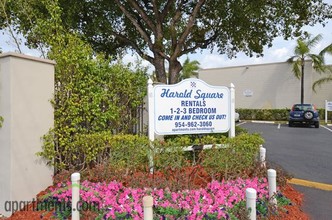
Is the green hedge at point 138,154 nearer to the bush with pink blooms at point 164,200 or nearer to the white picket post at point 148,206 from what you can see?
the bush with pink blooms at point 164,200

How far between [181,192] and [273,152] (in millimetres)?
6676

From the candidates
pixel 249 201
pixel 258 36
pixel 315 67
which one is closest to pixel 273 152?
pixel 258 36

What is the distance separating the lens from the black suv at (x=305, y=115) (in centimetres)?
1936

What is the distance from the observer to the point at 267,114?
87.0 feet

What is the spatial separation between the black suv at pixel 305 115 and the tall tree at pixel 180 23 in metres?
9.20

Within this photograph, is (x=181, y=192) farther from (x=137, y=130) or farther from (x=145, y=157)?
(x=137, y=130)

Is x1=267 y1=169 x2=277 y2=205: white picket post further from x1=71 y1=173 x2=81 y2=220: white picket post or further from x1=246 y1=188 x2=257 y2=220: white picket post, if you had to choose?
x1=71 y1=173 x2=81 y2=220: white picket post

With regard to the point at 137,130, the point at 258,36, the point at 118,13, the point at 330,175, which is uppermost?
the point at 118,13

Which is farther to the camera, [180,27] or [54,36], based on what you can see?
[180,27]

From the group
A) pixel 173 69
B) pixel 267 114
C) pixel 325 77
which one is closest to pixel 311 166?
pixel 173 69

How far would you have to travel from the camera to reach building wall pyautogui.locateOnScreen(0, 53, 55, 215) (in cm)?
436

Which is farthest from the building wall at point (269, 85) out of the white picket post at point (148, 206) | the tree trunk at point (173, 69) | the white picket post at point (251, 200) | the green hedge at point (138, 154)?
the white picket post at point (148, 206)

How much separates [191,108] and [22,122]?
2.89 m

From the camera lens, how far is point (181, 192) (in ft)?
13.5
